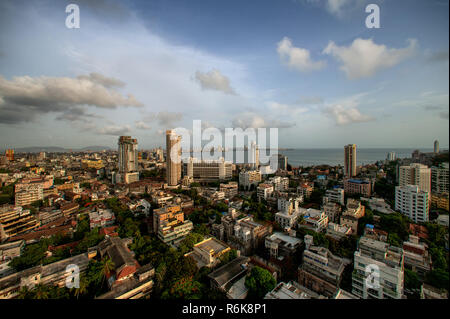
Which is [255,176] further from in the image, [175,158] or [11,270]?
[11,270]

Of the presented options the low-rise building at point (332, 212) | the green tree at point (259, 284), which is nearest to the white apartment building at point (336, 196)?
the low-rise building at point (332, 212)

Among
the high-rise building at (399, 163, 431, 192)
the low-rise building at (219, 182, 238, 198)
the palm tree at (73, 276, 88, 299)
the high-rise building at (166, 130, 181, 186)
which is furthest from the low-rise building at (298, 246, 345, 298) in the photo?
the high-rise building at (166, 130, 181, 186)

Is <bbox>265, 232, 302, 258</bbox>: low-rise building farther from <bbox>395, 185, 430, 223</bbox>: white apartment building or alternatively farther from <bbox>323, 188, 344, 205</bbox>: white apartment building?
<bbox>395, 185, 430, 223</bbox>: white apartment building

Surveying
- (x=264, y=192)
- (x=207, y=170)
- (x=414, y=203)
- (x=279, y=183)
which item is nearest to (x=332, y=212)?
(x=414, y=203)

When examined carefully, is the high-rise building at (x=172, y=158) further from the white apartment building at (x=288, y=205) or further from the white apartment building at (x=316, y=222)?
the white apartment building at (x=316, y=222)

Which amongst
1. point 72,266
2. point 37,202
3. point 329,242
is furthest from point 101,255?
point 37,202
